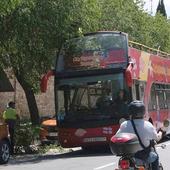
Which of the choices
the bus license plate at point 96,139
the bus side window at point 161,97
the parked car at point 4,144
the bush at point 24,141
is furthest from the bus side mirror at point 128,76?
the bus side window at point 161,97

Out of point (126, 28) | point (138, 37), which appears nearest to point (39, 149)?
point (126, 28)

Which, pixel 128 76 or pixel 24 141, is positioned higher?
pixel 128 76

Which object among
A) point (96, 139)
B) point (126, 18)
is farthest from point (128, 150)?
point (126, 18)

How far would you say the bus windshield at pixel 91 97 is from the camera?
19266 mm

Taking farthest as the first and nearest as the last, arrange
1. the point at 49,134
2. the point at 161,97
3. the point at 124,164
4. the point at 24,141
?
1. the point at 49,134
2. the point at 161,97
3. the point at 24,141
4. the point at 124,164

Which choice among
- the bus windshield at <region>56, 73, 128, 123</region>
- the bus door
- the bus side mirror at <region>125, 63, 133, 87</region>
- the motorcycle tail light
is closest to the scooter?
the motorcycle tail light

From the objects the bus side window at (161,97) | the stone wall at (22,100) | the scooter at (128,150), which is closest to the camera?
the scooter at (128,150)

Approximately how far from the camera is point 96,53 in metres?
19.9

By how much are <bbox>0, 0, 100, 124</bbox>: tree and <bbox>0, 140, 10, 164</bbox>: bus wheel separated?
13.9 ft

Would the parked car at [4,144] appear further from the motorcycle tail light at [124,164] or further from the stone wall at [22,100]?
the stone wall at [22,100]

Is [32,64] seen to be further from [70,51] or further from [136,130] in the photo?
[136,130]

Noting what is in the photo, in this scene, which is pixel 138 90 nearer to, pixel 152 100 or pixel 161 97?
pixel 152 100

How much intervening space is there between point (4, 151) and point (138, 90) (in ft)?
17.4

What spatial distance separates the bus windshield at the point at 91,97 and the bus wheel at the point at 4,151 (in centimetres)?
279
